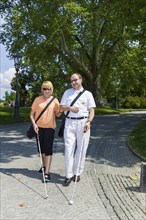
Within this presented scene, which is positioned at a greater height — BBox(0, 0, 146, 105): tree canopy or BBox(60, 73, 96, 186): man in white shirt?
BBox(0, 0, 146, 105): tree canopy

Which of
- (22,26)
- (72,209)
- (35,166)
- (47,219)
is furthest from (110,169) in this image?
(22,26)

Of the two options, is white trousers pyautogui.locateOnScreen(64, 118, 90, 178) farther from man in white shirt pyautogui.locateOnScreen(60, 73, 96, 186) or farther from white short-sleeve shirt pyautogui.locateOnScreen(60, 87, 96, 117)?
white short-sleeve shirt pyautogui.locateOnScreen(60, 87, 96, 117)

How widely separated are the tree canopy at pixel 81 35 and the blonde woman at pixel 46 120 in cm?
700

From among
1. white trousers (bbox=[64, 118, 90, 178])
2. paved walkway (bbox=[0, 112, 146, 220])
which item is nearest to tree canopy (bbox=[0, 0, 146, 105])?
paved walkway (bbox=[0, 112, 146, 220])

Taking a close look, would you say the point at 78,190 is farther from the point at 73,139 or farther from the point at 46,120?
the point at 46,120

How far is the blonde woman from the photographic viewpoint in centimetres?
709

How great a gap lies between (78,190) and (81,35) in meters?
25.0

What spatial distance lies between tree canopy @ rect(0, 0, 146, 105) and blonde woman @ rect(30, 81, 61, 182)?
23.0ft

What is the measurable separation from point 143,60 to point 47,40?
11.5 meters

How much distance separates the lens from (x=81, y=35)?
30.2 m

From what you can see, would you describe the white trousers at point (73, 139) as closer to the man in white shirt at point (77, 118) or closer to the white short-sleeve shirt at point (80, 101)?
the man in white shirt at point (77, 118)

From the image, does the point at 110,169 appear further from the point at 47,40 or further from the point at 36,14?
the point at 47,40

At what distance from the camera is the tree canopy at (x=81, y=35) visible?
614 inches

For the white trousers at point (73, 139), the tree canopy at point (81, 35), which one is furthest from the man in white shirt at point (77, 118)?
the tree canopy at point (81, 35)
